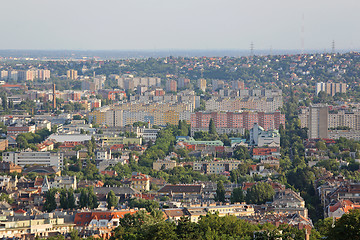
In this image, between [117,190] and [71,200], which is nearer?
[71,200]

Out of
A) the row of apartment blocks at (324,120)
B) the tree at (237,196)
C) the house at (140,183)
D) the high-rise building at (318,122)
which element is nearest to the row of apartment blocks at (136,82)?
the row of apartment blocks at (324,120)

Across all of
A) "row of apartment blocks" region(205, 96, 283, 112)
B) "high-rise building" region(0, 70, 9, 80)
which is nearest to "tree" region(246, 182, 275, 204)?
"row of apartment blocks" region(205, 96, 283, 112)

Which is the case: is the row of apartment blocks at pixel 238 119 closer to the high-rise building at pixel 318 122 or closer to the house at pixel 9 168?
the high-rise building at pixel 318 122

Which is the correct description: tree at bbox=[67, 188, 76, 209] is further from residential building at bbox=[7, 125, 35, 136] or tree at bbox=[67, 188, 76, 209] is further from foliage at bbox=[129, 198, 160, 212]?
residential building at bbox=[7, 125, 35, 136]

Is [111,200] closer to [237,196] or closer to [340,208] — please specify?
[237,196]

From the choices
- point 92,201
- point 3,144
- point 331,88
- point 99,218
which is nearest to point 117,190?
point 92,201
